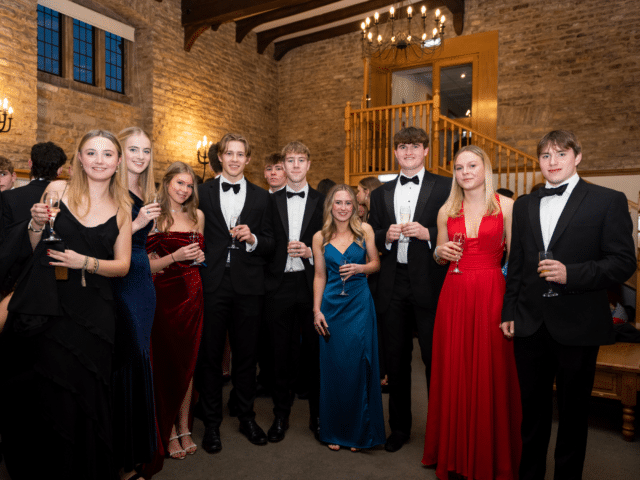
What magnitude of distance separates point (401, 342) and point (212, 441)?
4.08 ft

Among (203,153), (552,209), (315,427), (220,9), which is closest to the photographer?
(552,209)

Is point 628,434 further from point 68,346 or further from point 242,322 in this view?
point 68,346

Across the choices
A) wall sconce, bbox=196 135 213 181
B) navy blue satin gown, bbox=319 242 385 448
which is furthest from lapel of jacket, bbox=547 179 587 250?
wall sconce, bbox=196 135 213 181

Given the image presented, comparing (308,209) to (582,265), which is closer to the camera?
(582,265)

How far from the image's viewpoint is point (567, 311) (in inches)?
77.6

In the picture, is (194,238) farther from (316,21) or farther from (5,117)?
(316,21)

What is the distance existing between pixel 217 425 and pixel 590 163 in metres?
8.06

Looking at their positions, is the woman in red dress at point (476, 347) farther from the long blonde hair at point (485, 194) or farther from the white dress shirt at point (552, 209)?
the white dress shirt at point (552, 209)

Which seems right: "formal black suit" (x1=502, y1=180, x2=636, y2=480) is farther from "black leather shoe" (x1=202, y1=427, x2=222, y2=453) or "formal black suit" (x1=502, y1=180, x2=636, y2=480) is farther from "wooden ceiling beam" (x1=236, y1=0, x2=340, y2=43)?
"wooden ceiling beam" (x1=236, y1=0, x2=340, y2=43)

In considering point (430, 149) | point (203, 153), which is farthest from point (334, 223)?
point (203, 153)

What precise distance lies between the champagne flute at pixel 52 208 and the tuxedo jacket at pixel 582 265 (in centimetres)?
194

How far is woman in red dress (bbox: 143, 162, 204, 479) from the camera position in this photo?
266cm

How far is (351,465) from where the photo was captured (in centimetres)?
259

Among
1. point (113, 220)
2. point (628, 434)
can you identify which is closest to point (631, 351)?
point (628, 434)
